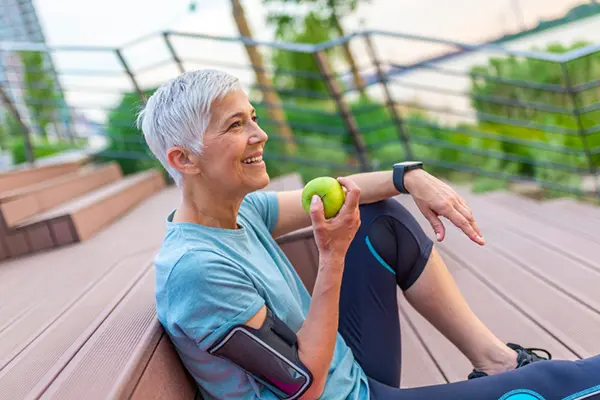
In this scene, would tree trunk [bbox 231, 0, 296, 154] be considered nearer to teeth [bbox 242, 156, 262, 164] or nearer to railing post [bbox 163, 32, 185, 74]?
railing post [bbox 163, 32, 185, 74]

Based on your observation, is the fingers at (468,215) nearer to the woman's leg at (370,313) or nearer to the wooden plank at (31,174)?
the woman's leg at (370,313)

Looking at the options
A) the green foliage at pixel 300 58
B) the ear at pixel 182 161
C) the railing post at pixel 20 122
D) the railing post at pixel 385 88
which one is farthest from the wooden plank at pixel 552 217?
the green foliage at pixel 300 58

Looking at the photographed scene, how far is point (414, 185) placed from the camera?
1.44 metres

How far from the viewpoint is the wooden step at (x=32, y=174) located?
3.26 meters

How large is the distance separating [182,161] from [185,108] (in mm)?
105

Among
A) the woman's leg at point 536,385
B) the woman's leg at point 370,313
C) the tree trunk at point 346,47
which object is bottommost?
the woman's leg at point 536,385

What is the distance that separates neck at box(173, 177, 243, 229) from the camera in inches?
45.8

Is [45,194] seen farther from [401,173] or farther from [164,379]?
[164,379]

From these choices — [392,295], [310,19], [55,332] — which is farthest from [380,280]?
[310,19]

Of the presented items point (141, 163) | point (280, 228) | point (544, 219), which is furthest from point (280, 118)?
point (280, 228)

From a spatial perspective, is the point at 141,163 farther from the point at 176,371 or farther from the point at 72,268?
the point at 176,371

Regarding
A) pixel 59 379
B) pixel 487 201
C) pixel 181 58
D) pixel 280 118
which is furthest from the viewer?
pixel 280 118

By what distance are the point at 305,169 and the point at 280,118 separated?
2.39ft

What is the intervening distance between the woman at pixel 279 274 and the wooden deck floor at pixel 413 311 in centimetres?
25
